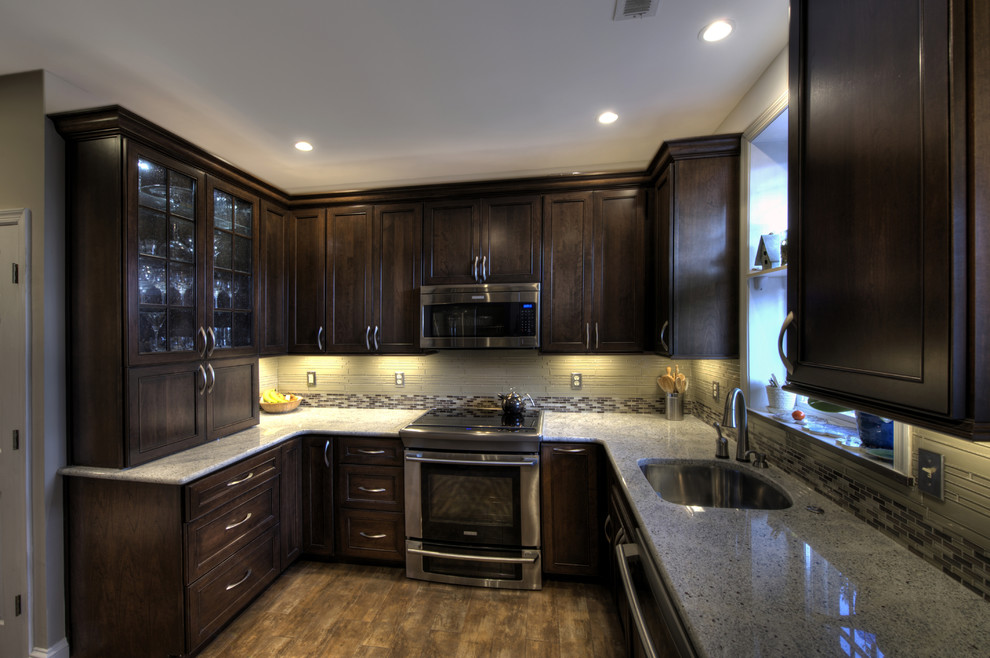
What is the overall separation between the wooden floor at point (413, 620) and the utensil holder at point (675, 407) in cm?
114

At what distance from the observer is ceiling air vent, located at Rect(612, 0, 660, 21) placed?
139 centimetres

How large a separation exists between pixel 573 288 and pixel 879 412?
2.01 m

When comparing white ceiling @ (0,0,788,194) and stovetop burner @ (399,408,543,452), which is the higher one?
white ceiling @ (0,0,788,194)

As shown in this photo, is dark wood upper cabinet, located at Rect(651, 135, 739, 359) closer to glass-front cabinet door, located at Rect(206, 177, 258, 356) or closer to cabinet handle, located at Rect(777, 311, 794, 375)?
cabinet handle, located at Rect(777, 311, 794, 375)

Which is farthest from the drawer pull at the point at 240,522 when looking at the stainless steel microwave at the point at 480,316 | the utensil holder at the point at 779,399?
the utensil holder at the point at 779,399

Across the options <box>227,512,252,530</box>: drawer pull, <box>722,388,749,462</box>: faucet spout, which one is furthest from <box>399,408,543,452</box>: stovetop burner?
<box>722,388,749,462</box>: faucet spout

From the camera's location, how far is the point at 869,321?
0.79m

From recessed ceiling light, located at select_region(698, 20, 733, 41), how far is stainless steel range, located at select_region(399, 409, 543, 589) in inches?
78.8

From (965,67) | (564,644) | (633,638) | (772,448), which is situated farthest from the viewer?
(564,644)

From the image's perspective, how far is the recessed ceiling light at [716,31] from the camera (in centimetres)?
150

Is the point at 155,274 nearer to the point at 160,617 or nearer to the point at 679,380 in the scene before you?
the point at 160,617

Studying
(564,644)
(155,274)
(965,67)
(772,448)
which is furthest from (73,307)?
(772,448)

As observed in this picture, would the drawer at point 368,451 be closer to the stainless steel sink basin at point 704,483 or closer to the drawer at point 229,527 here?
the drawer at point 229,527

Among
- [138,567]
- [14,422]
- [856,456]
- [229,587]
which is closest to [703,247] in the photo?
[856,456]
